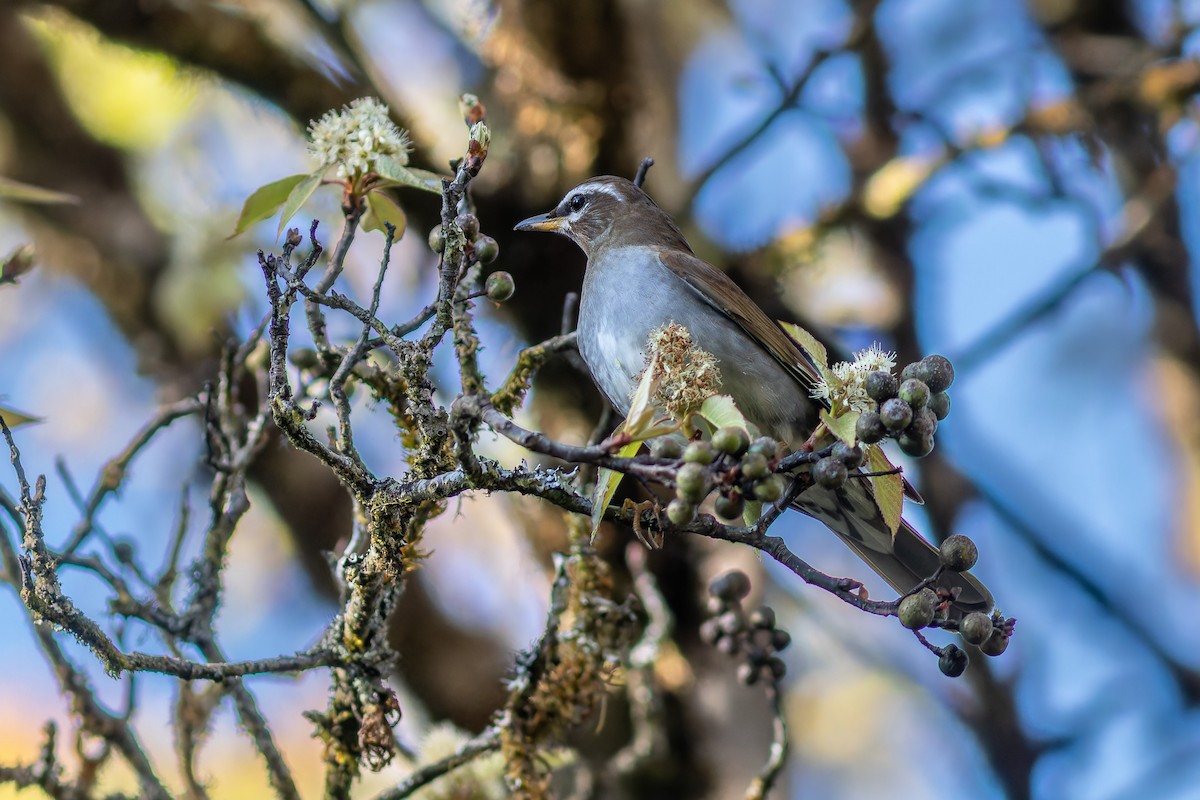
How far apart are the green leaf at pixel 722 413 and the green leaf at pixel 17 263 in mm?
2016

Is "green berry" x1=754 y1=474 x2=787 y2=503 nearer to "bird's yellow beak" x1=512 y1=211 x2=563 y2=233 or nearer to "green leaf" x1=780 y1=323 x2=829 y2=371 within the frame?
"green leaf" x1=780 y1=323 x2=829 y2=371

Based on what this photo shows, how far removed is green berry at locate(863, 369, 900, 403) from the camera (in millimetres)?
2322

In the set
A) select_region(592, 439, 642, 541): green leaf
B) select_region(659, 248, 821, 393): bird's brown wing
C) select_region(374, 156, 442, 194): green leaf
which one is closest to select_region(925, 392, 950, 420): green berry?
select_region(592, 439, 642, 541): green leaf

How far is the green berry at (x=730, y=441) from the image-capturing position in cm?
219

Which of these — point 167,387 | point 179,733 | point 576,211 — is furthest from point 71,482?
point 576,211

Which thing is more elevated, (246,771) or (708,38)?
(708,38)

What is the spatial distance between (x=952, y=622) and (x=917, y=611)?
243mm

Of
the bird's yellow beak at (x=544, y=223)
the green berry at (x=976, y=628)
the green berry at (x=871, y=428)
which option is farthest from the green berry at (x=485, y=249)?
the bird's yellow beak at (x=544, y=223)

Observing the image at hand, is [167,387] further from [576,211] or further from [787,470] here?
[787,470]

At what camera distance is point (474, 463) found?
217 centimetres

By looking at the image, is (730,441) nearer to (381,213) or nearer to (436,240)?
(436,240)

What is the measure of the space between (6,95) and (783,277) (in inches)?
188

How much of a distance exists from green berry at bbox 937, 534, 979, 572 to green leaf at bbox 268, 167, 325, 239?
5.49ft

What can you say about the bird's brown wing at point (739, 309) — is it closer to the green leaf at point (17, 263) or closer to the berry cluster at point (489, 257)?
the berry cluster at point (489, 257)
